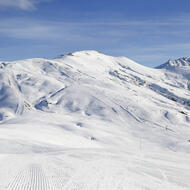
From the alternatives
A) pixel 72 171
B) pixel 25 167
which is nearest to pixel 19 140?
pixel 25 167

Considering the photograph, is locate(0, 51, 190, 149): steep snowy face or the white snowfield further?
locate(0, 51, 190, 149): steep snowy face

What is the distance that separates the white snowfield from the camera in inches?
789

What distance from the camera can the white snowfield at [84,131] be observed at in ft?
65.7

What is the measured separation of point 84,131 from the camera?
56.9 metres

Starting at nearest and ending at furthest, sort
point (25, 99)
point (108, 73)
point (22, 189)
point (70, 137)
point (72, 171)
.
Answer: point (22, 189) → point (72, 171) → point (70, 137) → point (25, 99) → point (108, 73)

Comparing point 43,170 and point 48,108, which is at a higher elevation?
point 43,170

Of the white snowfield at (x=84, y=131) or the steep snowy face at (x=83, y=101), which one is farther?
the steep snowy face at (x=83, y=101)

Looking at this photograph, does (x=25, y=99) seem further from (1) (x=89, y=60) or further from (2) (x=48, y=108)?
(1) (x=89, y=60)

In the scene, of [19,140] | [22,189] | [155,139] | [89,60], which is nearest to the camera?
[22,189]

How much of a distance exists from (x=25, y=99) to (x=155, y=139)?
48.0 m

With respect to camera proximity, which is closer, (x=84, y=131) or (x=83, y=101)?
(x=84, y=131)

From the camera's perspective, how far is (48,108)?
78938 millimetres

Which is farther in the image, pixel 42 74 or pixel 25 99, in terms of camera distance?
pixel 42 74

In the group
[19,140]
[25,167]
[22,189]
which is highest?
[22,189]
